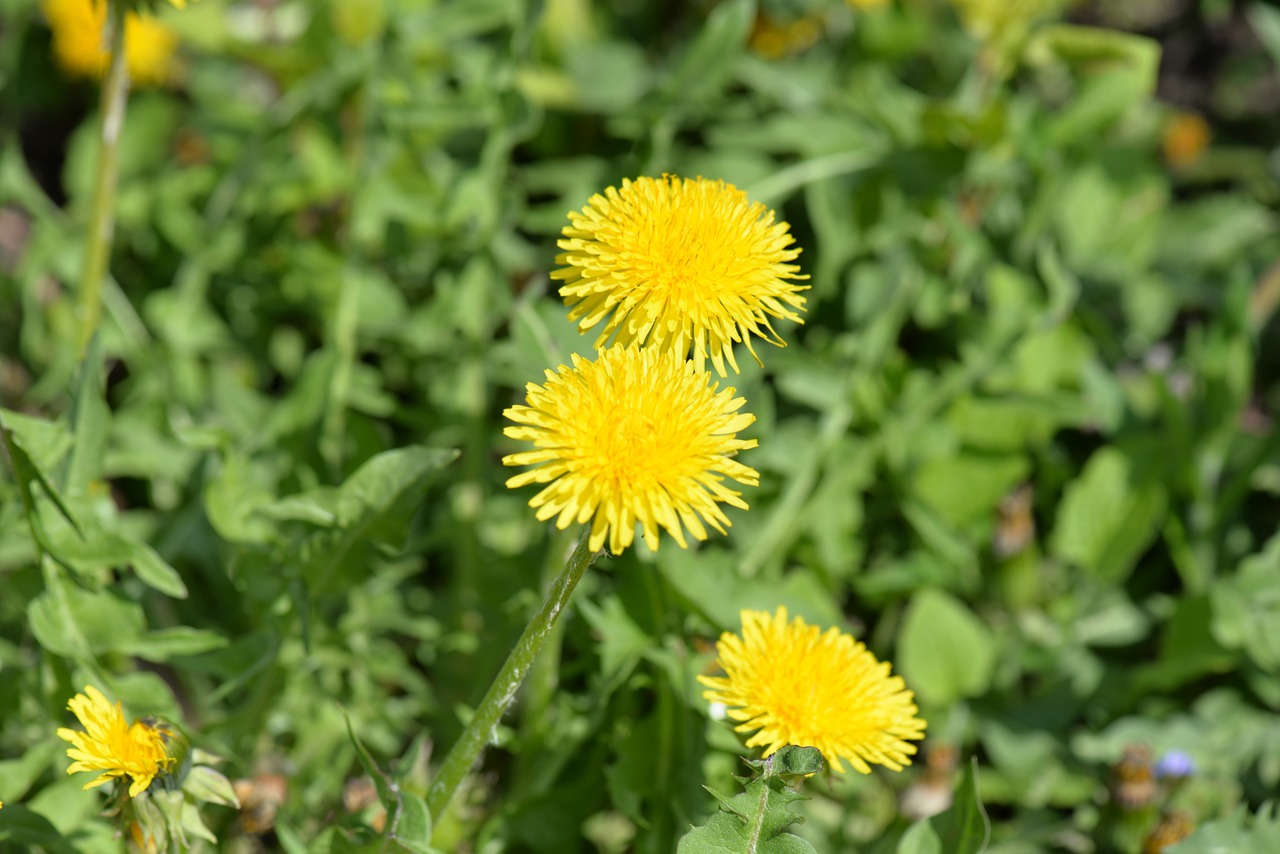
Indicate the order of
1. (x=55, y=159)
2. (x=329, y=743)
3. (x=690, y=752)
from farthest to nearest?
(x=55, y=159)
(x=329, y=743)
(x=690, y=752)

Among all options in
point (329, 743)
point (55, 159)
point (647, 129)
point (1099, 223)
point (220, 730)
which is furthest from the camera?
point (55, 159)

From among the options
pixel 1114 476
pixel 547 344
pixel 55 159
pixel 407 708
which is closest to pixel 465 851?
pixel 407 708

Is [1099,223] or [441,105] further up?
[1099,223]

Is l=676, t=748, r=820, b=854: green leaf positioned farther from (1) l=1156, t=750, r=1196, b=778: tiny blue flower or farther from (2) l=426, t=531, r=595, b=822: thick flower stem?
(1) l=1156, t=750, r=1196, b=778: tiny blue flower

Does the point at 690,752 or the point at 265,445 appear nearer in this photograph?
the point at 690,752

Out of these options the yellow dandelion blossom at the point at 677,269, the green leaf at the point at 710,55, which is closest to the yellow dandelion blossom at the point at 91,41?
the green leaf at the point at 710,55

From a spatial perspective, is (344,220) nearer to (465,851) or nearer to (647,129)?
(647,129)

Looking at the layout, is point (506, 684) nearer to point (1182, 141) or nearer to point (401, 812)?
point (401, 812)
